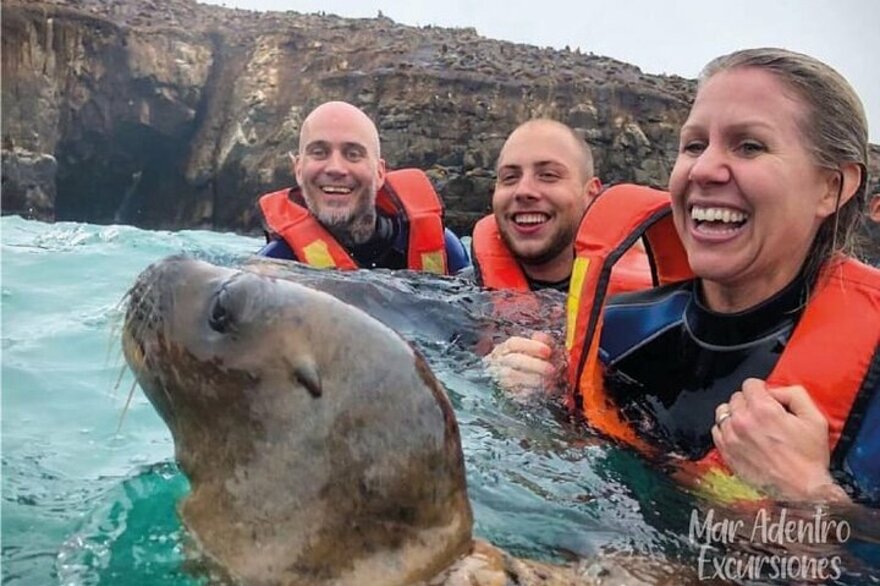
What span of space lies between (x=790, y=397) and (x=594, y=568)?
97 centimetres

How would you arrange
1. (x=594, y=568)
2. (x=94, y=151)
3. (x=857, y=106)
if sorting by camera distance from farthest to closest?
(x=94, y=151) → (x=857, y=106) → (x=594, y=568)

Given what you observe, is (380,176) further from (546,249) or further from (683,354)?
(683,354)

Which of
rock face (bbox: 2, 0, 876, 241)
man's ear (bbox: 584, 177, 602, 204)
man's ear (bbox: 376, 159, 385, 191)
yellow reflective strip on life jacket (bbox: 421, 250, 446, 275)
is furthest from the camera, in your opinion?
rock face (bbox: 2, 0, 876, 241)

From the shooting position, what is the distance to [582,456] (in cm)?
383

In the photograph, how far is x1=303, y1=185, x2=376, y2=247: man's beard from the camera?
734 centimetres

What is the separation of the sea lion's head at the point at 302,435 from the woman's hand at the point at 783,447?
1092 mm

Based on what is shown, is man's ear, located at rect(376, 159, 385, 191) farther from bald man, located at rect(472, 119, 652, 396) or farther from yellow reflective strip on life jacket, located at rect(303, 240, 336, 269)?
bald man, located at rect(472, 119, 652, 396)

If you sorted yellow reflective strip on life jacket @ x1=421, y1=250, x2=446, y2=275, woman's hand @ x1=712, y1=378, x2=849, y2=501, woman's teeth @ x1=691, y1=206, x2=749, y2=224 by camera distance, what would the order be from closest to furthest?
woman's hand @ x1=712, y1=378, x2=849, y2=501
woman's teeth @ x1=691, y1=206, x2=749, y2=224
yellow reflective strip on life jacket @ x1=421, y1=250, x2=446, y2=275

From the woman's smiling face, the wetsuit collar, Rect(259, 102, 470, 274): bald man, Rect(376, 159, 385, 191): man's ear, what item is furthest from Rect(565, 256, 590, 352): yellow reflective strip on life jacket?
Rect(376, 159, 385, 191): man's ear

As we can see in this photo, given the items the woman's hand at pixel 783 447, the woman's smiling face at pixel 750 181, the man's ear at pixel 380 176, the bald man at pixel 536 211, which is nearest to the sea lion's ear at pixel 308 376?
the woman's hand at pixel 783 447

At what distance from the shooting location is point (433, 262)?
7582 mm

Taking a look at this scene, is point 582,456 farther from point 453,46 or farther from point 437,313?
point 453,46

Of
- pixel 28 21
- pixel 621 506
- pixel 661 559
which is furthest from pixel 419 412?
pixel 28 21

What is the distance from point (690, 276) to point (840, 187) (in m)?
1.08
